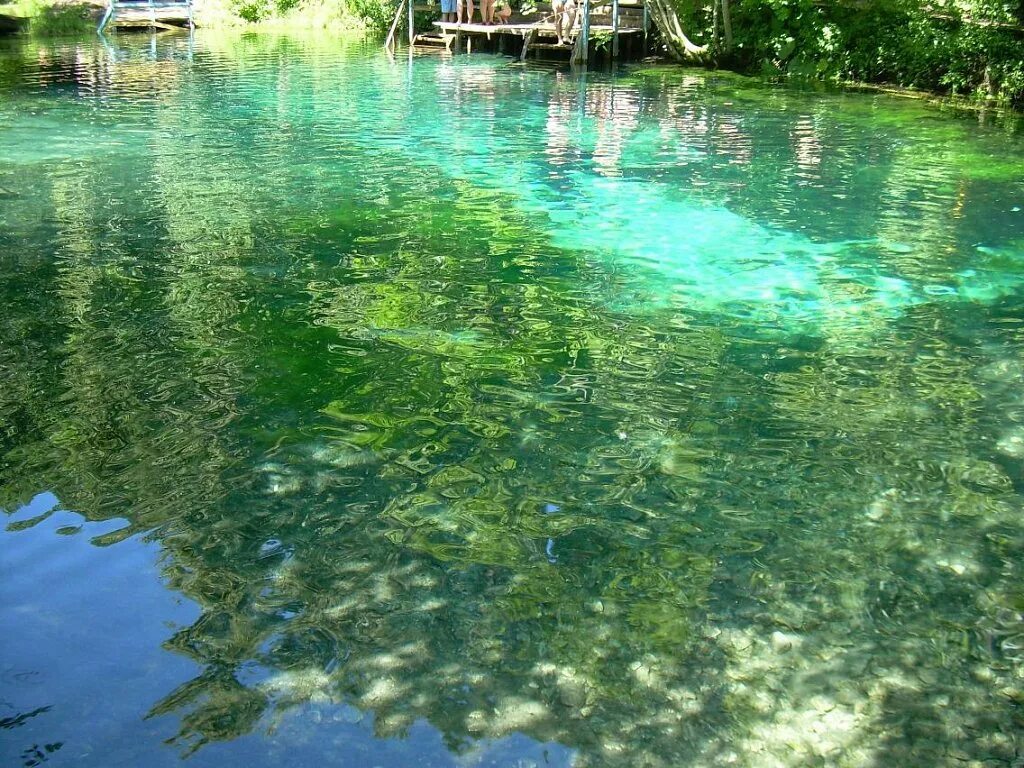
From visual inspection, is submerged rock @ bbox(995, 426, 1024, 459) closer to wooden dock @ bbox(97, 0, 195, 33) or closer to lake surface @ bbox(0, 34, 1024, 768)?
lake surface @ bbox(0, 34, 1024, 768)

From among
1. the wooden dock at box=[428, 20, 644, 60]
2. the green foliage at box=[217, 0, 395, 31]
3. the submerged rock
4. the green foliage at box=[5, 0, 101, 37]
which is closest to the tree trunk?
the wooden dock at box=[428, 20, 644, 60]

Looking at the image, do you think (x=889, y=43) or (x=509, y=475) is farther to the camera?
(x=889, y=43)

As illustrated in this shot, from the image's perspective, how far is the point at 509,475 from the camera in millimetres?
6004

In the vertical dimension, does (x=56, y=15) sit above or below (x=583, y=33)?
above

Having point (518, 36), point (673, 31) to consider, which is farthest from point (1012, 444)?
point (518, 36)

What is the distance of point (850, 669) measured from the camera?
4465mm

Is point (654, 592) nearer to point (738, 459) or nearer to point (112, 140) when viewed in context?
point (738, 459)

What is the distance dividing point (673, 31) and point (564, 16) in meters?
3.21

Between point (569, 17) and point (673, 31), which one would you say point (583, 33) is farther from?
point (673, 31)

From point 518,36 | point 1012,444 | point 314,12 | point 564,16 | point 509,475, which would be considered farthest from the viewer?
point 314,12

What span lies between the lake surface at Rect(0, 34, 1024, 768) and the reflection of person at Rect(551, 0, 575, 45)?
56.6 feet

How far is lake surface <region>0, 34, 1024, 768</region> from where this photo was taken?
4.22 metres

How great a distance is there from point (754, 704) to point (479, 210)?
874cm

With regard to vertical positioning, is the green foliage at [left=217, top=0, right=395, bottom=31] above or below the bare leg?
above
